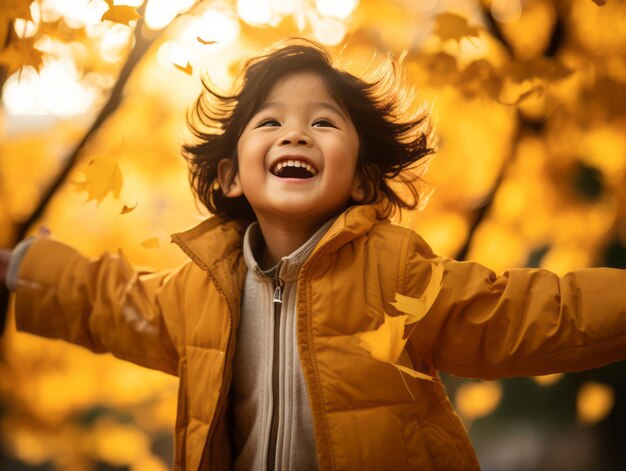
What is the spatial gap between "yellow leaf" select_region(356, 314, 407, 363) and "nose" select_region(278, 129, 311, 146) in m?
0.53

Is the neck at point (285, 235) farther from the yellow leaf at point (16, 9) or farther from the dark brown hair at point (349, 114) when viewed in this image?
the yellow leaf at point (16, 9)

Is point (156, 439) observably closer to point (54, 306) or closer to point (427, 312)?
point (54, 306)

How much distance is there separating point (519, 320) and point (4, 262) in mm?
1551

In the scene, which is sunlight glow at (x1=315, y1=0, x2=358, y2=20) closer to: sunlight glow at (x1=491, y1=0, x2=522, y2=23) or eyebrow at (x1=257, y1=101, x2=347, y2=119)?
sunlight glow at (x1=491, y1=0, x2=522, y2=23)

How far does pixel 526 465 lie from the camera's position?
13.7 ft

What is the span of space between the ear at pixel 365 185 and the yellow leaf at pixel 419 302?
15.2 inches

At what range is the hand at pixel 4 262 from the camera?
6.70 feet

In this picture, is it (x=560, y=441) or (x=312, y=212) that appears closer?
(x=312, y=212)

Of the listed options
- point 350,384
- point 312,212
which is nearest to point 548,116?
point 312,212

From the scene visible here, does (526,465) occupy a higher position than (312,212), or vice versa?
(312,212)

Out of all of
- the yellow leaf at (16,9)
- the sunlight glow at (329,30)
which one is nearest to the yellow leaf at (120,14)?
the yellow leaf at (16,9)

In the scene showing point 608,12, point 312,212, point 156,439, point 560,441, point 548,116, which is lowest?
point 156,439

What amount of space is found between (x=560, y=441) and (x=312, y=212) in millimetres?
3035

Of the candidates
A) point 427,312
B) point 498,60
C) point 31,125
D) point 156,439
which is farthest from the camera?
point 156,439
